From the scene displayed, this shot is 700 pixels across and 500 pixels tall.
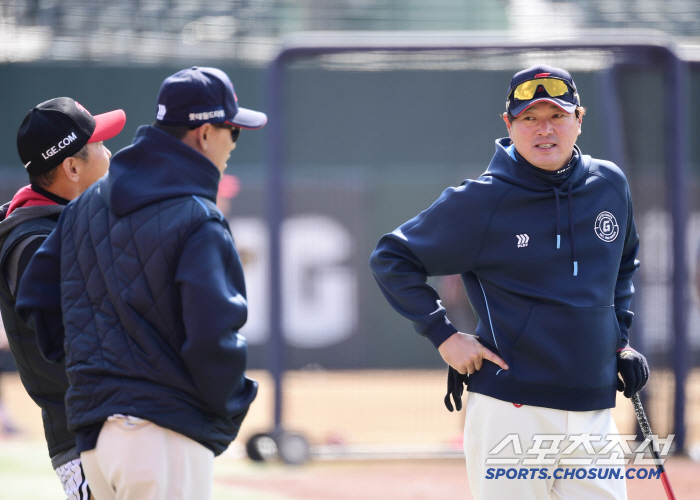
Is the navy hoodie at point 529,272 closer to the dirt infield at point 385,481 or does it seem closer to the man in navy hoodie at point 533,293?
the man in navy hoodie at point 533,293

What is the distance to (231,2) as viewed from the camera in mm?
11578

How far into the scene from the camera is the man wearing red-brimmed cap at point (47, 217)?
2.35 m

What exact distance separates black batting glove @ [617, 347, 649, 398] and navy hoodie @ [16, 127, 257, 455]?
3.77 ft

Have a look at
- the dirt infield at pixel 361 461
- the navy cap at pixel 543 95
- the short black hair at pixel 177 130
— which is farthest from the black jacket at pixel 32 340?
the dirt infield at pixel 361 461

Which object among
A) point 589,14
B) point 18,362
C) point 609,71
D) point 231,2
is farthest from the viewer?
point 231,2

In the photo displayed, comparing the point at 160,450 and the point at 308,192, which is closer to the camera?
the point at 160,450

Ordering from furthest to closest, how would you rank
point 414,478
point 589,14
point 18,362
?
point 589,14
point 414,478
point 18,362

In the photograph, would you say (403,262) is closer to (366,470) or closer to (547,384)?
(547,384)

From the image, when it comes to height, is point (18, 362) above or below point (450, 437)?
above

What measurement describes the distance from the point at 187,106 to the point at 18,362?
100cm

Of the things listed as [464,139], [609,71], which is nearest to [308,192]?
[464,139]

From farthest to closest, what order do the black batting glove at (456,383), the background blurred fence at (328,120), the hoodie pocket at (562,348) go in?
the background blurred fence at (328,120) → the black batting glove at (456,383) → the hoodie pocket at (562,348)

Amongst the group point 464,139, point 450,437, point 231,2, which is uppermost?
point 231,2

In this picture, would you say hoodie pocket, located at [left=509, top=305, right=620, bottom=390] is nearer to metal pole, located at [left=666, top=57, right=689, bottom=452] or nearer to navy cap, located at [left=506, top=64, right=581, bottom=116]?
navy cap, located at [left=506, top=64, right=581, bottom=116]
